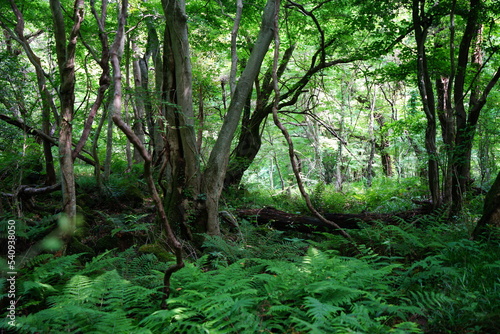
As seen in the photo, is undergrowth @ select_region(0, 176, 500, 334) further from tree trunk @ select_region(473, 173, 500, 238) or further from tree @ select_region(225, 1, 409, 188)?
tree @ select_region(225, 1, 409, 188)

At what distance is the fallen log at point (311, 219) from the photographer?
6.79 metres

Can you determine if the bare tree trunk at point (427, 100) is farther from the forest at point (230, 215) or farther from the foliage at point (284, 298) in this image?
the foliage at point (284, 298)

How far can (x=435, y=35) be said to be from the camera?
8.44 metres

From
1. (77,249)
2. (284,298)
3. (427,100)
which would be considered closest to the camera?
(284,298)

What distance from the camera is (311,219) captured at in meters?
6.88

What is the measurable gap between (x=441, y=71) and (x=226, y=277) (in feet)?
23.7

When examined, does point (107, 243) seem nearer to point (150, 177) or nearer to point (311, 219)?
point (311, 219)

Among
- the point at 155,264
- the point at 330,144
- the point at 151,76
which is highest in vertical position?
the point at 151,76

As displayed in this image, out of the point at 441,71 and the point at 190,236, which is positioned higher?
the point at 441,71

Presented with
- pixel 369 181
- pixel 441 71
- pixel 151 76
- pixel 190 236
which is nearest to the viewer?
pixel 190 236

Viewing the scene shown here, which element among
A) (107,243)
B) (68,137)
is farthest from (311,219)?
(68,137)

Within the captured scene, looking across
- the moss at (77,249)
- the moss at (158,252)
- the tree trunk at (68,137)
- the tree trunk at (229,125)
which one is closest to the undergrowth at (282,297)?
the moss at (158,252)

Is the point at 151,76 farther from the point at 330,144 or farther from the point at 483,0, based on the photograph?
the point at 483,0

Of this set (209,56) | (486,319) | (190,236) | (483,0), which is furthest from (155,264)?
(483,0)
